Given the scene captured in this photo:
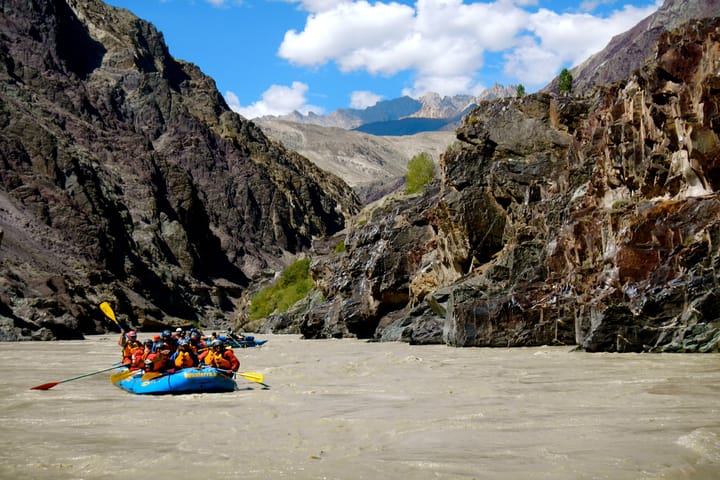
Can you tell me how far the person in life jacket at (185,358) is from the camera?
17.5 metres

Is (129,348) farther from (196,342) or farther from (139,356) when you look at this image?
(196,342)

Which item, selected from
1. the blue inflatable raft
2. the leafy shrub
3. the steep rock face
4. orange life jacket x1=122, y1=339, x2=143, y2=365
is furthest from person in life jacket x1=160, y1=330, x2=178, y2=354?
the leafy shrub

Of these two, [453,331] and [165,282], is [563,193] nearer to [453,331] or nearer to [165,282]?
[453,331]

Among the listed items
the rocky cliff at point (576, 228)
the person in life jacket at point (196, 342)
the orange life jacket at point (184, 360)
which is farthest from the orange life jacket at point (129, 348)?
the rocky cliff at point (576, 228)

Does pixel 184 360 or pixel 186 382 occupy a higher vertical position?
pixel 184 360

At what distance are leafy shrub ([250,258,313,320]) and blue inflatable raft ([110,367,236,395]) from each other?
65.3 meters

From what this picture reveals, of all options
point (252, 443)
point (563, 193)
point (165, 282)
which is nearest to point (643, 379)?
point (252, 443)

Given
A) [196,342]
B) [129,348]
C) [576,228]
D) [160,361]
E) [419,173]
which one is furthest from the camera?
[419,173]

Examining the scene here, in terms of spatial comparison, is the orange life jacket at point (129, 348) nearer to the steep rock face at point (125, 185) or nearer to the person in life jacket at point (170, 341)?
the person in life jacket at point (170, 341)

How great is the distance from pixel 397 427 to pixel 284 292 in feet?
254

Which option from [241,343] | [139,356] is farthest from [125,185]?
[139,356]

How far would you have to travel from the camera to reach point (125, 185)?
411 feet

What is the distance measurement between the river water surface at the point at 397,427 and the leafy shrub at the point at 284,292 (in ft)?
210

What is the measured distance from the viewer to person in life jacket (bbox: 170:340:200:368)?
17531 mm
